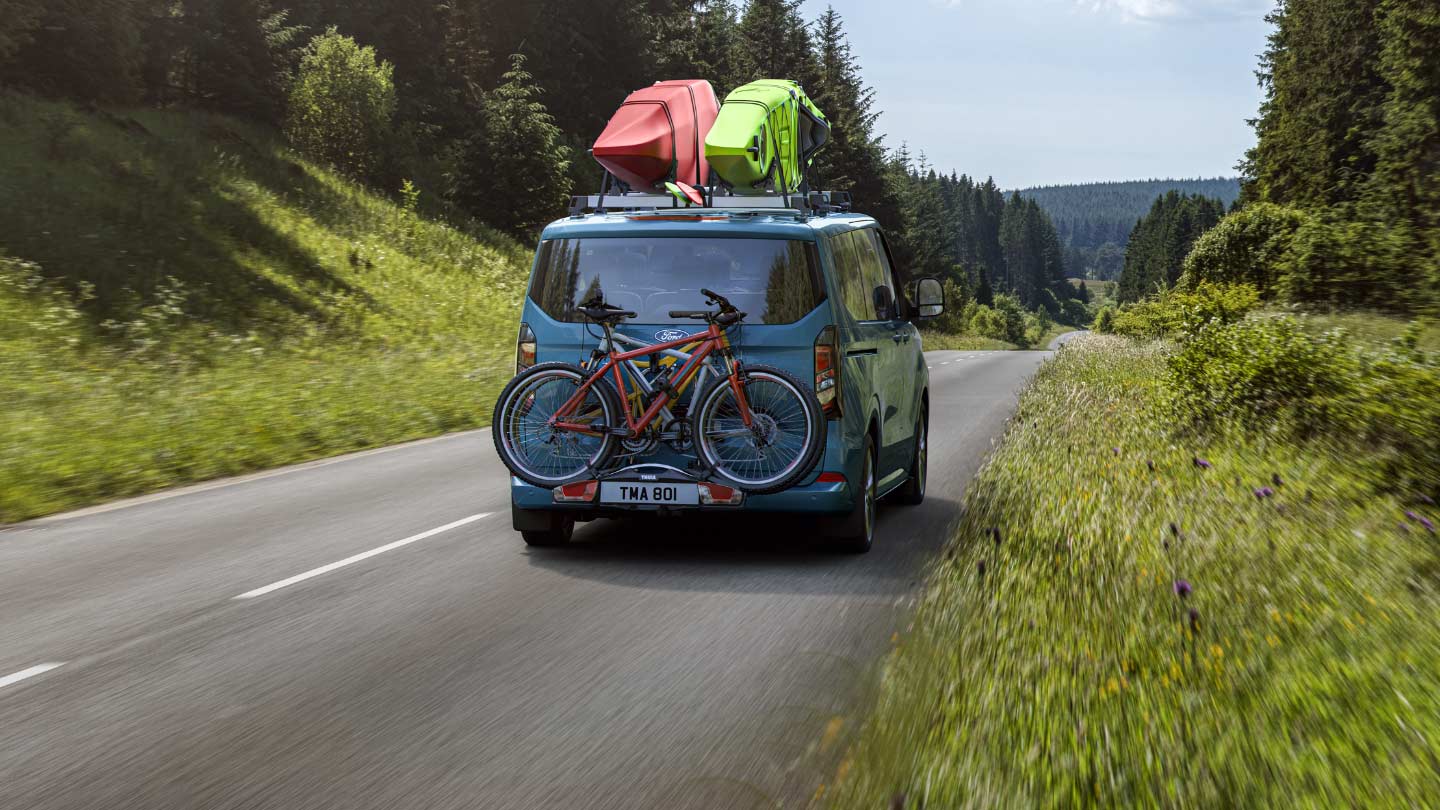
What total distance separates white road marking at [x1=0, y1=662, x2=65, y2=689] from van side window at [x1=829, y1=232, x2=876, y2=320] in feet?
14.6

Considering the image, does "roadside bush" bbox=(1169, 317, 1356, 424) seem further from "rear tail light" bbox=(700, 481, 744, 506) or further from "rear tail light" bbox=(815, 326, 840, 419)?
"rear tail light" bbox=(700, 481, 744, 506)

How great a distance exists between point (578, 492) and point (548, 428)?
0.42 meters

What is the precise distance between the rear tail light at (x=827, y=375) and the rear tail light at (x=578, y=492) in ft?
4.39

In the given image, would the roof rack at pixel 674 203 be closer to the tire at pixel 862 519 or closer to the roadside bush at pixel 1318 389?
the tire at pixel 862 519

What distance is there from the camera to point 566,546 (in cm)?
820

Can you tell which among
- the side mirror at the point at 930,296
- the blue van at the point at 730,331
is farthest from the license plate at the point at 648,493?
the side mirror at the point at 930,296

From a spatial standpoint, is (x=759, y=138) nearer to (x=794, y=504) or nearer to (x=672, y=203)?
(x=672, y=203)

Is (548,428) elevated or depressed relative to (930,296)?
depressed

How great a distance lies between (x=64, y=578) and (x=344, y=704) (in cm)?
333

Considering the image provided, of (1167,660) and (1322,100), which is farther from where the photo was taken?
(1322,100)

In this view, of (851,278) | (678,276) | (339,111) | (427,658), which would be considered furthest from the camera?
(339,111)

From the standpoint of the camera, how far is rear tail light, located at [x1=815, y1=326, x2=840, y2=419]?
7.41m

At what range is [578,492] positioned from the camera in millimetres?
7500

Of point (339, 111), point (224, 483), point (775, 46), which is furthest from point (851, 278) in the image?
point (775, 46)
